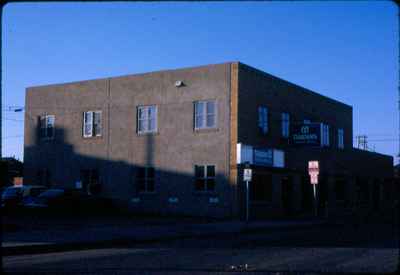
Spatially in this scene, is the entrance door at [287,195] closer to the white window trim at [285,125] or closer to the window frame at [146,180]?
the white window trim at [285,125]

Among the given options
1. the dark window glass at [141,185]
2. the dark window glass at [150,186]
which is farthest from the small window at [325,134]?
the dark window glass at [141,185]

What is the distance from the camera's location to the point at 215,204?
3089cm

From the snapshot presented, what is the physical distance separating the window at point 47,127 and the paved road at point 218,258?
23.8 meters

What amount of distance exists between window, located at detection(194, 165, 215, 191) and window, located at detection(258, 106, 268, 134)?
4.11 metres

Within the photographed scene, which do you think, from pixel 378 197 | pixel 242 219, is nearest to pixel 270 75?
pixel 242 219

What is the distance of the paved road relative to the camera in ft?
36.7

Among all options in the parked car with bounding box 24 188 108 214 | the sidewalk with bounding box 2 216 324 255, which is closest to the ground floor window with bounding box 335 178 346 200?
the sidewalk with bounding box 2 216 324 255

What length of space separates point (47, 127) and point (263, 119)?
15895mm

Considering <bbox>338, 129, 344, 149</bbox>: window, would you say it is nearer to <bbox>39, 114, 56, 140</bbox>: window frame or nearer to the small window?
the small window

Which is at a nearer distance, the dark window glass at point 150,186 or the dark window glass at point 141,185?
the dark window glass at point 150,186

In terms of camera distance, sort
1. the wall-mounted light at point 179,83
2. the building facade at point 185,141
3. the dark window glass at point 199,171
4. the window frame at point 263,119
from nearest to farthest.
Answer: the building facade at point 185,141 < the dark window glass at point 199,171 < the wall-mounted light at point 179,83 < the window frame at point 263,119

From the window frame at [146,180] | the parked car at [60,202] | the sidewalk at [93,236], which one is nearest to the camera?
the sidewalk at [93,236]

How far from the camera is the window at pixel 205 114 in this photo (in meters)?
32.0

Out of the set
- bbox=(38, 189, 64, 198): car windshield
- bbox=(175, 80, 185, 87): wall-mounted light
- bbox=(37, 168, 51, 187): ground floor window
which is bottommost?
bbox=(38, 189, 64, 198): car windshield
